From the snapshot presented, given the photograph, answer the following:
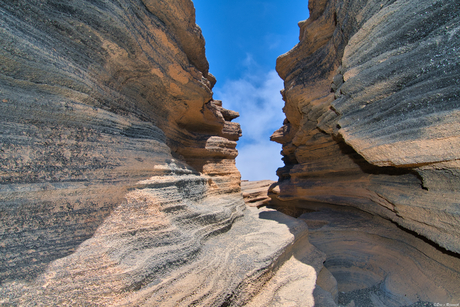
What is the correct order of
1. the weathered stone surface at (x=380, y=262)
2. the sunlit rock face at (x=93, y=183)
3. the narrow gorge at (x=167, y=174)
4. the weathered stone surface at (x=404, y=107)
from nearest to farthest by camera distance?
the sunlit rock face at (x=93, y=183) < the narrow gorge at (x=167, y=174) < the weathered stone surface at (x=404, y=107) < the weathered stone surface at (x=380, y=262)

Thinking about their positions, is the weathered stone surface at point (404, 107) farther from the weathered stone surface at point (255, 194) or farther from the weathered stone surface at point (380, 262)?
the weathered stone surface at point (255, 194)

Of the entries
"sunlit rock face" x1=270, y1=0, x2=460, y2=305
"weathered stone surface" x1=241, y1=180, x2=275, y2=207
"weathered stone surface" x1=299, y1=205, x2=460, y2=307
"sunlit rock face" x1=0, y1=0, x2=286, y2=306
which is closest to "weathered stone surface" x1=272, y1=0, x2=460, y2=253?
"sunlit rock face" x1=270, y1=0, x2=460, y2=305

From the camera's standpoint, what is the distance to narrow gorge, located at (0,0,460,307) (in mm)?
2018

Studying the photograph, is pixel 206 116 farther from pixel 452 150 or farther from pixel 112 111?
pixel 452 150

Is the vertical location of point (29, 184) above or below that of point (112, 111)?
below

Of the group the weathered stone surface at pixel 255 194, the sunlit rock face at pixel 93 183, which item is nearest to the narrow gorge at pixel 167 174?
the sunlit rock face at pixel 93 183

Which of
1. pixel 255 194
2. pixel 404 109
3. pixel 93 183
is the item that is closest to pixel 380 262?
pixel 404 109

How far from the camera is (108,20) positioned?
3.09m

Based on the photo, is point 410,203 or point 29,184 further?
point 410,203

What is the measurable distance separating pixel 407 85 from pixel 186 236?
3697 mm

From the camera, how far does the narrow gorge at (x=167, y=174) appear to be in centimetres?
202

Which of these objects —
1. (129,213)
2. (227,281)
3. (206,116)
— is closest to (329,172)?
(206,116)

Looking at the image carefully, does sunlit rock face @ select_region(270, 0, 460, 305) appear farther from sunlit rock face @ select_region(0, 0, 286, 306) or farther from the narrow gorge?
sunlit rock face @ select_region(0, 0, 286, 306)

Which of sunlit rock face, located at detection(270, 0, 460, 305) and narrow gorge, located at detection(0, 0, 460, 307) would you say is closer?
narrow gorge, located at detection(0, 0, 460, 307)
